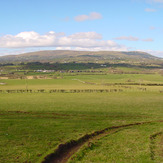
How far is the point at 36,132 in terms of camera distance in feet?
96.9

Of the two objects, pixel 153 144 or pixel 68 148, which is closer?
pixel 68 148

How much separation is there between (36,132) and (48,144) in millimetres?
5371

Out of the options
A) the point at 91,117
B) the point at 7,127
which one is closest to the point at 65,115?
the point at 91,117

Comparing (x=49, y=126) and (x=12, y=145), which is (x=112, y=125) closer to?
(x=49, y=126)

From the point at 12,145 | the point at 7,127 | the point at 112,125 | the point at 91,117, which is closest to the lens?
the point at 12,145

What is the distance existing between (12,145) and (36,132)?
18.1 ft

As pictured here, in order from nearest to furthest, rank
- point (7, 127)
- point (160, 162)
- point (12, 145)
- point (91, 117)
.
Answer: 1. point (160, 162)
2. point (12, 145)
3. point (7, 127)
4. point (91, 117)

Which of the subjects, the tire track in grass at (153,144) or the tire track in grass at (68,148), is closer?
the tire track in grass at (68,148)

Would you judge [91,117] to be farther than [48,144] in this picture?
Yes

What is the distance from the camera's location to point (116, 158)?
826 inches

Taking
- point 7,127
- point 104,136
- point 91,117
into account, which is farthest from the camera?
point 91,117

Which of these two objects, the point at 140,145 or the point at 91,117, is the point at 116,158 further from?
the point at 91,117

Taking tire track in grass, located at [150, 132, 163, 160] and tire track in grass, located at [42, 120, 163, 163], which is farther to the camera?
tire track in grass, located at [150, 132, 163, 160]

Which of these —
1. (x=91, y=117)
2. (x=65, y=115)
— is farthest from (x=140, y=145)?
(x=65, y=115)
